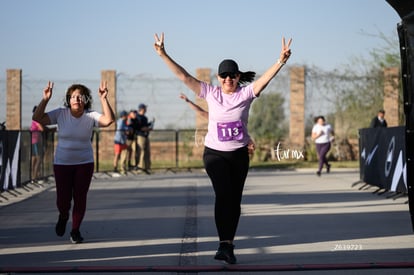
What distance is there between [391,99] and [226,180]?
25.9 metres

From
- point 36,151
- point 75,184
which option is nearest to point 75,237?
point 75,184

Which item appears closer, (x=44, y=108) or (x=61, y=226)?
(x=44, y=108)

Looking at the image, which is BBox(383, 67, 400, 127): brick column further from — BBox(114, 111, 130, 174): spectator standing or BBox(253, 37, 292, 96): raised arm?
BBox(253, 37, 292, 96): raised arm

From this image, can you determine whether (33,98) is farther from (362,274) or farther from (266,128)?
(362,274)

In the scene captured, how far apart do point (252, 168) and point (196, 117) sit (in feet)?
12.0

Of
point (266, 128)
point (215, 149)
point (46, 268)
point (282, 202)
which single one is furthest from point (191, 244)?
point (266, 128)

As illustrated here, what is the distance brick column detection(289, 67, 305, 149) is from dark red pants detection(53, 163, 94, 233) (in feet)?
77.9

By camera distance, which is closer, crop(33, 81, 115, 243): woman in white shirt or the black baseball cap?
the black baseball cap

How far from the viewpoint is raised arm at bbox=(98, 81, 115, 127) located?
10.3 m

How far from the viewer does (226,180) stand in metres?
9.09

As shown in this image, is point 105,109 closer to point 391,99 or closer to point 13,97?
point 13,97

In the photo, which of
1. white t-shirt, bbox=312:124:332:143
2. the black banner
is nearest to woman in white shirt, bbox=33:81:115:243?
the black banner

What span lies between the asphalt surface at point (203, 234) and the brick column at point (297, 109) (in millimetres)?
14114

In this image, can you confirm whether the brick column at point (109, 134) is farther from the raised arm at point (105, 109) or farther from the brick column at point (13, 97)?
the raised arm at point (105, 109)
